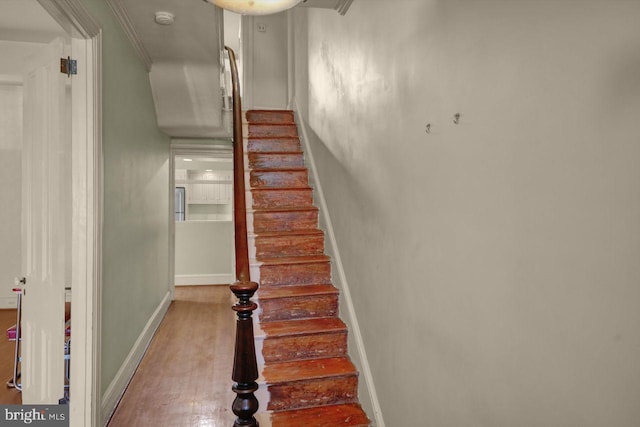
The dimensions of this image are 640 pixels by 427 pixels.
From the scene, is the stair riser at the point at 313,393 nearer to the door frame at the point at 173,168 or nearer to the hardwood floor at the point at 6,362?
the hardwood floor at the point at 6,362

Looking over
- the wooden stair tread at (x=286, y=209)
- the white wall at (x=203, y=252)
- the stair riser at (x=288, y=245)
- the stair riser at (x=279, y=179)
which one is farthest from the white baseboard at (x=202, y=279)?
the stair riser at (x=288, y=245)

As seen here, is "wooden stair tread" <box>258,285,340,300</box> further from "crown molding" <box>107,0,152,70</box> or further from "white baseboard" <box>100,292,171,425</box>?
"crown molding" <box>107,0,152,70</box>

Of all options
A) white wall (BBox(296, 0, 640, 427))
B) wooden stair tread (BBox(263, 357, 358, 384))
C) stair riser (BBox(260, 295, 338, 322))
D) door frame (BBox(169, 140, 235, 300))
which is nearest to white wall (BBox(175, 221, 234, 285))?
door frame (BBox(169, 140, 235, 300))

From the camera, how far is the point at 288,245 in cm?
296

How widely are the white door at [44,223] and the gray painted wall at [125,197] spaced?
21 cm

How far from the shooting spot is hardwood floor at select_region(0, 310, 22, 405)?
8.31 ft

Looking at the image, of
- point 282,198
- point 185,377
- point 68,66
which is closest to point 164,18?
point 68,66

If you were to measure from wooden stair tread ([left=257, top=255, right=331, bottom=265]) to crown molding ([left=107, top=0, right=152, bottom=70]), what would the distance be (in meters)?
1.79

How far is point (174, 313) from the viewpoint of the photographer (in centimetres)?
454

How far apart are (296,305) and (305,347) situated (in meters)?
0.30

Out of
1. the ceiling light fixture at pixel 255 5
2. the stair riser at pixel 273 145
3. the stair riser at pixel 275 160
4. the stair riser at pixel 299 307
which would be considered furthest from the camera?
the stair riser at pixel 273 145

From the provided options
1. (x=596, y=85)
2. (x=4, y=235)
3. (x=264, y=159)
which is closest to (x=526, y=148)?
(x=596, y=85)

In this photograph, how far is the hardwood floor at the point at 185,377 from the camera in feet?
7.52

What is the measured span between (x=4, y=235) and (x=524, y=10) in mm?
5674
